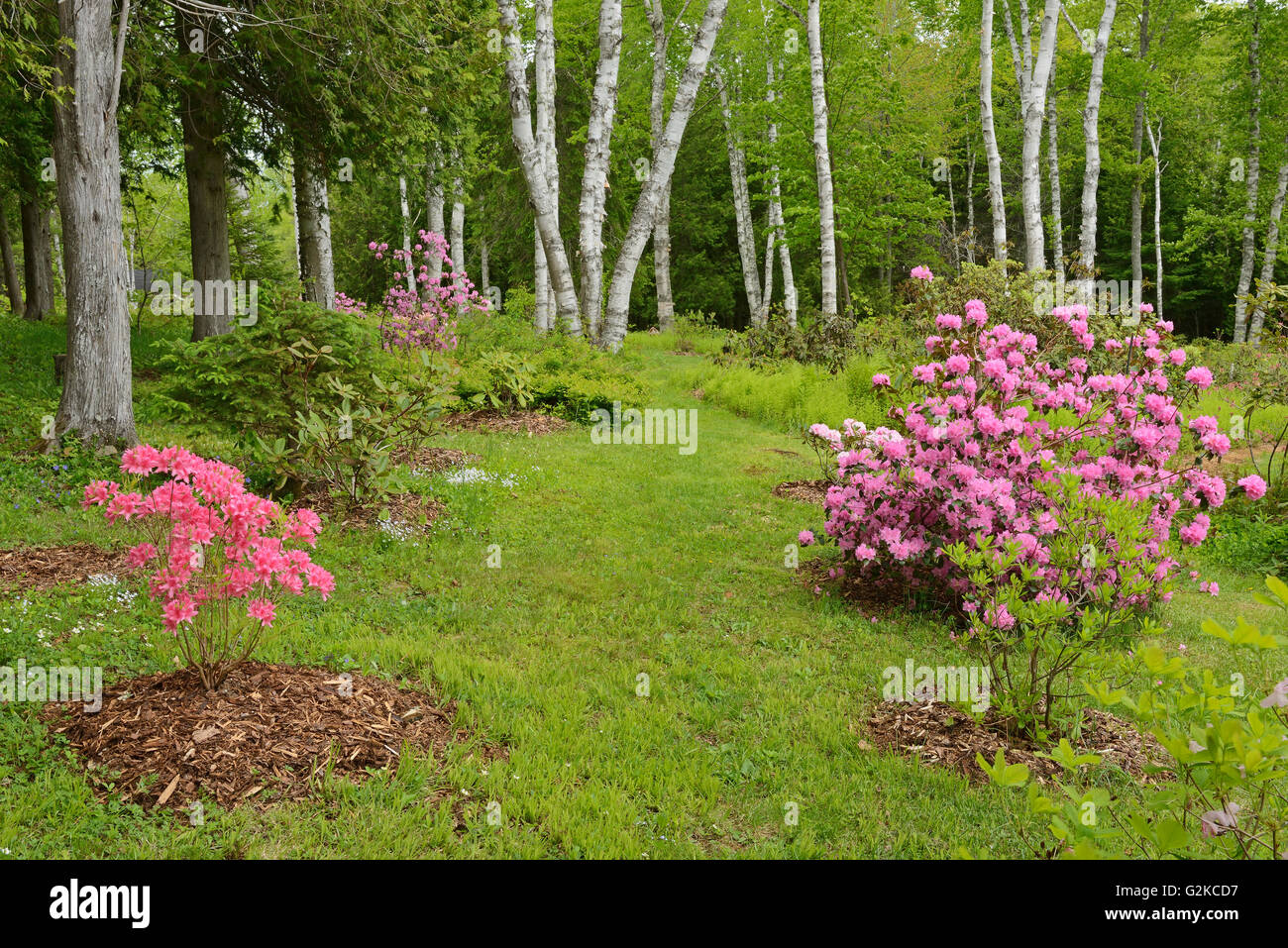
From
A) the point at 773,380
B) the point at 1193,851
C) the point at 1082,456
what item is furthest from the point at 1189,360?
the point at 1193,851

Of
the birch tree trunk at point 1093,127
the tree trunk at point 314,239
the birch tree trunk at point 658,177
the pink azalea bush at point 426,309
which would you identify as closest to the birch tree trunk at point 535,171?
the birch tree trunk at point 658,177

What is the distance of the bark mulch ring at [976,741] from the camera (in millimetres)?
3553

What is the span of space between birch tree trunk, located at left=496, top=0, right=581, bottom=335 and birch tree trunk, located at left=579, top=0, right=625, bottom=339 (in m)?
0.61

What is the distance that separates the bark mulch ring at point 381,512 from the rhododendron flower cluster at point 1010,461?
3287 millimetres

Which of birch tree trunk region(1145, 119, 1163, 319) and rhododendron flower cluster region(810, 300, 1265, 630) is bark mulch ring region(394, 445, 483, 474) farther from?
birch tree trunk region(1145, 119, 1163, 319)

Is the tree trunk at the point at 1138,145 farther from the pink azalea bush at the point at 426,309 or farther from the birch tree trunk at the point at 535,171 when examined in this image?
the pink azalea bush at the point at 426,309

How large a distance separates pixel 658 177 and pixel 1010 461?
10.3 metres

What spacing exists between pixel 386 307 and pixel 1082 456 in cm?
1078

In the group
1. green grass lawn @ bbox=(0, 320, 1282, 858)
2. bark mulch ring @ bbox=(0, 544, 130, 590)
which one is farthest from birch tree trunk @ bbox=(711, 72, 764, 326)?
bark mulch ring @ bbox=(0, 544, 130, 590)

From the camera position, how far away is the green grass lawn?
2883 mm

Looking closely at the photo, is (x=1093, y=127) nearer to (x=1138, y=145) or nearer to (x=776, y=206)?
(x=776, y=206)

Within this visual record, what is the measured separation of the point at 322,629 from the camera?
4.46 metres

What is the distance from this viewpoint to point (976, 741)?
12.3ft

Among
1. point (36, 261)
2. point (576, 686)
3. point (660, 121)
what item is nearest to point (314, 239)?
point (36, 261)
